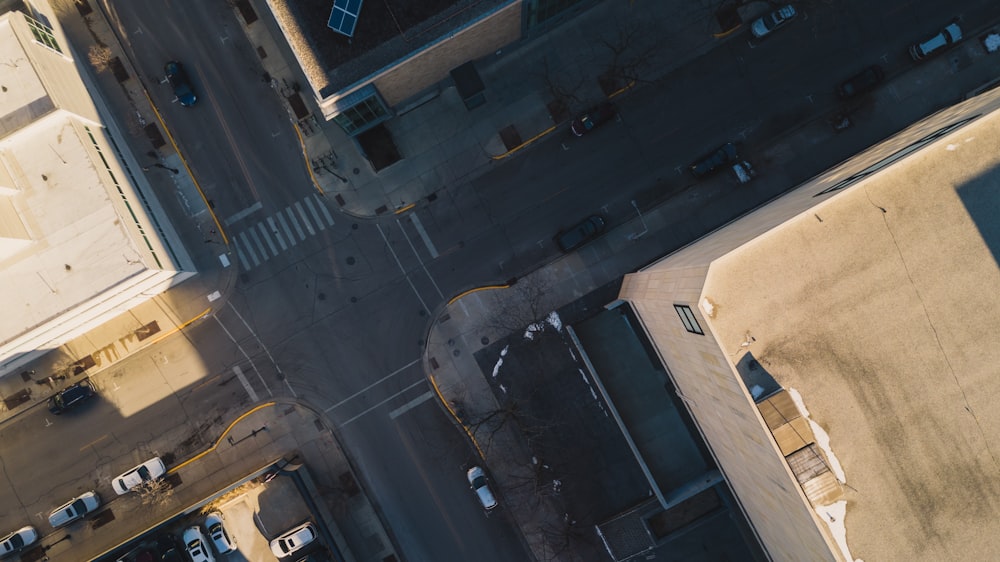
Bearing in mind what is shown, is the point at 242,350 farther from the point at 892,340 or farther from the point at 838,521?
the point at 892,340

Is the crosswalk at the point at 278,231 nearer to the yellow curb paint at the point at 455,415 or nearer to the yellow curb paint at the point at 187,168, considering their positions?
the yellow curb paint at the point at 187,168

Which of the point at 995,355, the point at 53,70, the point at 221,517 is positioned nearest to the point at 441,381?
the point at 221,517

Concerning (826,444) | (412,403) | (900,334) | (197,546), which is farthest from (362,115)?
(900,334)

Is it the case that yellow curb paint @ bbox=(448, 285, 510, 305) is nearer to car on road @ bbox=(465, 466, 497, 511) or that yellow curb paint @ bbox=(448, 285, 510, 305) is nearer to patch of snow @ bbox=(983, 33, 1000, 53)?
car on road @ bbox=(465, 466, 497, 511)

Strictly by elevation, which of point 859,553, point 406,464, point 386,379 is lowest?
point 859,553

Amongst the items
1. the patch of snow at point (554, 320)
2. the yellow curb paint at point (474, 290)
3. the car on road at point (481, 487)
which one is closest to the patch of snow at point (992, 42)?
the patch of snow at point (554, 320)

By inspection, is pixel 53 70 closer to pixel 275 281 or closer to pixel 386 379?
pixel 275 281
